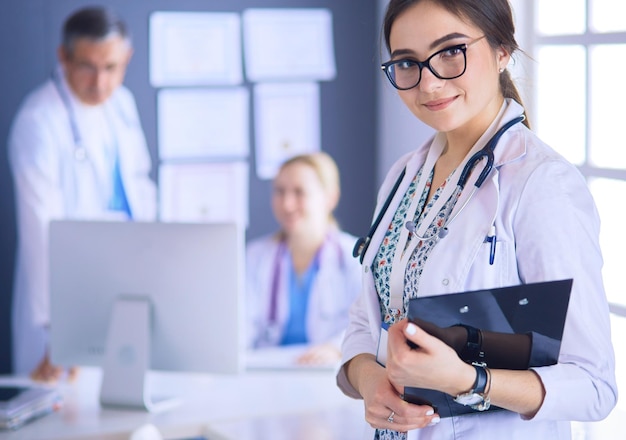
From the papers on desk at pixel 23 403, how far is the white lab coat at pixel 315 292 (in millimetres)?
1561

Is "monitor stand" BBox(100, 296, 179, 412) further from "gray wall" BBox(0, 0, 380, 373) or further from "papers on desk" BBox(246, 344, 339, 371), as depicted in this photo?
"gray wall" BBox(0, 0, 380, 373)

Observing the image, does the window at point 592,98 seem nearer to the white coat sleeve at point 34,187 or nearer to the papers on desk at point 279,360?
the papers on desk at point 279,360

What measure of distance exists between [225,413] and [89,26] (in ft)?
7.42

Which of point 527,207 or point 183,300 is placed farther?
point 183,300

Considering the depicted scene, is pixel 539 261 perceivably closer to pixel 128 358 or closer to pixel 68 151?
pixel 128 358

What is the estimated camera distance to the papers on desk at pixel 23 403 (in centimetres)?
254

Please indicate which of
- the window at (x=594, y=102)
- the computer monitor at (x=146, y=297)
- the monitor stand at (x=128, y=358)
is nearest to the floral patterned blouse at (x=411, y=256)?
the computer monitor at (x=146, y=297)

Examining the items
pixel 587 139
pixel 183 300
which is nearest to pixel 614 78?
pixel 587 139

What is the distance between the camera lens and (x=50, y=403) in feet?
8.82

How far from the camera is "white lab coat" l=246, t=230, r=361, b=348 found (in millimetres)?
4066

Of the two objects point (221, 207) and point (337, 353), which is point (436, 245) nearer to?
point (337, 353)

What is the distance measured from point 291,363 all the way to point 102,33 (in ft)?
6.33

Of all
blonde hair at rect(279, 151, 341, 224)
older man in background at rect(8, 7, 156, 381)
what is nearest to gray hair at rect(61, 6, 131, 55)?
older man in background at rect(8, 7, 156, 381)

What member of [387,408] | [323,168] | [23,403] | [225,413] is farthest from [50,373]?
[387,408]
